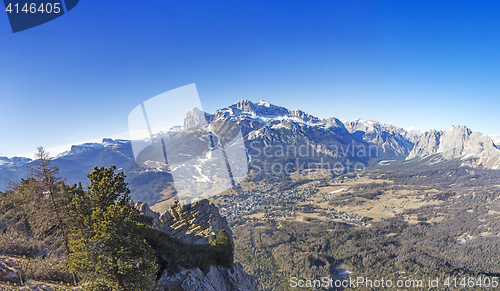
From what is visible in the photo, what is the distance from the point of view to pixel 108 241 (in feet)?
26.2

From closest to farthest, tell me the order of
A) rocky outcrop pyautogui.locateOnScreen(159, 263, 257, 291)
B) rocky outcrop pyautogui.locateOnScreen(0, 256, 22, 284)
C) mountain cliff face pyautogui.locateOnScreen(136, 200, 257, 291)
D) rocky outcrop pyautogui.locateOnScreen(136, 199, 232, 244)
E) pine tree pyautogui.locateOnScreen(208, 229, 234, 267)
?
rocky outcrop pyautogui.locateOnScreen(0, 256, 22, 284) < rocky outcrop pyautogui.locateOnScreen(159, 263, 257, 291) < mountain cliff face pyautogui.locateOnScreen(136, 200, 257, 291) < pine tree pyautogui.locateOnScreen(208, 229, 234, 267) < rocky outcrop pyautogui.locateOnScreen(136, 199, 232, 244)

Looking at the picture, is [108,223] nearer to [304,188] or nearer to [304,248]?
[304,248]

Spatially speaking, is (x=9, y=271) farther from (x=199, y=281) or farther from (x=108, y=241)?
(x=199, y=281)

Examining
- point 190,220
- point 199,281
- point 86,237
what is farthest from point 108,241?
point 190,220

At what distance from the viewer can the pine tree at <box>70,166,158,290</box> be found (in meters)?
7.85

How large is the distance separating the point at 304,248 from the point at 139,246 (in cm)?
7322

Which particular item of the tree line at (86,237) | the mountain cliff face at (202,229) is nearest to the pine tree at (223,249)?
the mountain cliff face at (202,229)

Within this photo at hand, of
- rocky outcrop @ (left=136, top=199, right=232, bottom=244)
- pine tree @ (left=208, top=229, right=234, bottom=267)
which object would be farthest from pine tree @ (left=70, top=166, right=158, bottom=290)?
rocky outcrop @ (left=136, top=199, right=232, bottom=244)

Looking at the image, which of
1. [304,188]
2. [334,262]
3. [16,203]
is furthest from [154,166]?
[16,203]

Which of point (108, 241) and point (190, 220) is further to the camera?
point (190, 220)

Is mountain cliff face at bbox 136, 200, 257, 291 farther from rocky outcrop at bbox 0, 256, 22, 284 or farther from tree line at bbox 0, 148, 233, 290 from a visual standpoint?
rocky outcrop at bbox 0, 256, 22, 284

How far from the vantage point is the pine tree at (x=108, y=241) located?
7848 millimetres

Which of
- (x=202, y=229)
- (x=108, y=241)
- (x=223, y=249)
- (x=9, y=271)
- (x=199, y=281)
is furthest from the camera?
(x=202, y=229)

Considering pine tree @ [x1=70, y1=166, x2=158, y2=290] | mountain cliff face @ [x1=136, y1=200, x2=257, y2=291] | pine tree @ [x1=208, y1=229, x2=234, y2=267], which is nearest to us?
pine tree @ [x1=70, y1=166, x2=158, y2=290]
